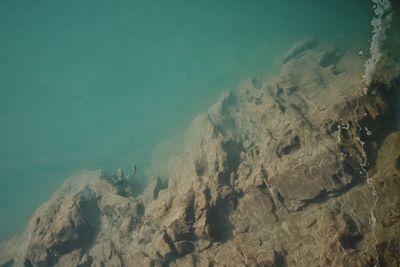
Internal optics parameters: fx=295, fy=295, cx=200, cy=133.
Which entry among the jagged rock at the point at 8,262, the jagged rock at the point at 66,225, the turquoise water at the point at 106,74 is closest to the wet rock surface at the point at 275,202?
the jagged rock at the point at 66,225

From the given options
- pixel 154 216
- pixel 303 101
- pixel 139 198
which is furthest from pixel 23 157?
pixel 303 101

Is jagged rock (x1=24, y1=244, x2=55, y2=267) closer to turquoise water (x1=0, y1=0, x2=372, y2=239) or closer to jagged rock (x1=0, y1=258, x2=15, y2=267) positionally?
jagged rock (x1=0, y1=258, x2=15, y2=267)

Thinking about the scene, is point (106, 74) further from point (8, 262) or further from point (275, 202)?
point (275, 202)

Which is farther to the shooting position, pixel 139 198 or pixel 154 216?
pixel 139 198

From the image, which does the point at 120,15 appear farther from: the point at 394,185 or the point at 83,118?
the point at 394,185

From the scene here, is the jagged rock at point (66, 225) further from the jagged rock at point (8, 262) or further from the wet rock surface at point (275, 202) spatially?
the jagged rock at point (8, 262)
